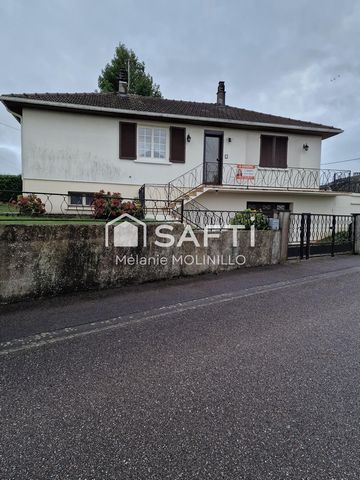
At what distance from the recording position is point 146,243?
6.06 meters

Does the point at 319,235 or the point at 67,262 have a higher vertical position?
the point at 319,235

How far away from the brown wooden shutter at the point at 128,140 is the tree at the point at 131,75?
536 inches

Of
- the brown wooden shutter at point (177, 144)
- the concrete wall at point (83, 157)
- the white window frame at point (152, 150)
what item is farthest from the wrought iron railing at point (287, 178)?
the white window frame at point (152, 150)

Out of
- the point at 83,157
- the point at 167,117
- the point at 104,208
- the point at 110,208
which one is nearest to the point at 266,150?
the point at 167,117

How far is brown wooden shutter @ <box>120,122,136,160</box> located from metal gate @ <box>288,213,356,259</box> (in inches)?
307

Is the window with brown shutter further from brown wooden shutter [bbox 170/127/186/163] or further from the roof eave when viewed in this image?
brown wooden shutter [bbox 170/127/186/163]

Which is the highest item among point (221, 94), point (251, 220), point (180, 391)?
point (221, 94)

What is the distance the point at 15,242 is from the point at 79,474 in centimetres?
398

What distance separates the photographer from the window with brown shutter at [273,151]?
48.0 ft

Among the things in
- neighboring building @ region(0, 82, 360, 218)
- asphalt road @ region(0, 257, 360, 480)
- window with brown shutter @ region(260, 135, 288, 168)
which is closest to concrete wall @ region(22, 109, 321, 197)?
neighboring building @ region(0, 82, 360, 218)

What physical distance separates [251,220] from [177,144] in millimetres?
7242

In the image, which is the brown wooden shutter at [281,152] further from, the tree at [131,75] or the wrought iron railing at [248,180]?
the tree at [131,75]

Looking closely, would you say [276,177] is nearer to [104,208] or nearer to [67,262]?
[104,208]

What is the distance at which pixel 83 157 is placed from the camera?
12.6 metres
